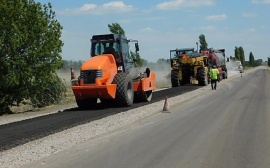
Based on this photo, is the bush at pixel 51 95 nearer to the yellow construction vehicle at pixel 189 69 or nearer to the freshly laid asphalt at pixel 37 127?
A: the freshly laid asphalt at pixel 37 127

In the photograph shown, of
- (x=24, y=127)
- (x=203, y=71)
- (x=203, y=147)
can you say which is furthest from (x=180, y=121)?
(x=203, y=71)

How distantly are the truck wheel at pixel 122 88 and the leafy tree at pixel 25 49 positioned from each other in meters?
4.51

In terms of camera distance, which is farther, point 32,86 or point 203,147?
point 32,86

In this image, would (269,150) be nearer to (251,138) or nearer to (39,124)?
(251,138)

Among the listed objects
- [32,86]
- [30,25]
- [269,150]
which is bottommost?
[269,150]

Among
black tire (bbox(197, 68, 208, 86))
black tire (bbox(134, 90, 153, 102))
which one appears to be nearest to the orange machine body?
black tire (bbox(134, 90, 153, 102))

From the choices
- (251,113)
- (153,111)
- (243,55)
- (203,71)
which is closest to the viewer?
(251,113)

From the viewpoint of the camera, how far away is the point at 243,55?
475ft

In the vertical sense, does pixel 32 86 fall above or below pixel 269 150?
above

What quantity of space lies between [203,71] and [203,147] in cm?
2306

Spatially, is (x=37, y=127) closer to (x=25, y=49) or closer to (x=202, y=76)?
(x=25, y=49)

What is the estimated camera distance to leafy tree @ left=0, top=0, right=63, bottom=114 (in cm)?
1750

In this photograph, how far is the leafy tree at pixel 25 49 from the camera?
689 inches

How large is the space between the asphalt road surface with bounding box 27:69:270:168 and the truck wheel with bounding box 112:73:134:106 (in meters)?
3.29
